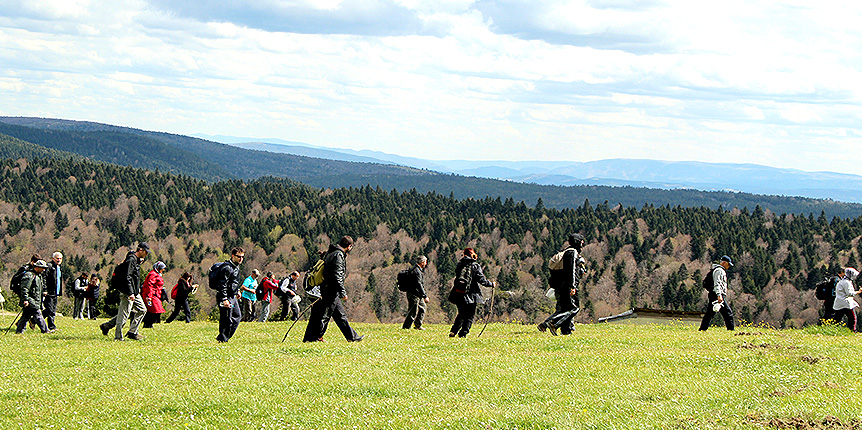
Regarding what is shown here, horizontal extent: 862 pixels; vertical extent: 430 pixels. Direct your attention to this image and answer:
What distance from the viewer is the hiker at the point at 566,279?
54.0ft

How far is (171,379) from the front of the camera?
424 inches

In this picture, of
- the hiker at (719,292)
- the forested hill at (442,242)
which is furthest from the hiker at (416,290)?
the forested hill at (442,242)

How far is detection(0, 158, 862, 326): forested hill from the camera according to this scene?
119 m

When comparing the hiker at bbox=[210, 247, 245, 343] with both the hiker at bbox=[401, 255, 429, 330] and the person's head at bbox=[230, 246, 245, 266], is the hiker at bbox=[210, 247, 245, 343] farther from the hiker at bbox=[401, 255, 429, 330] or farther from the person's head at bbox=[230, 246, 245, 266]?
the hiker at bbox=[401, 255, 429, 330]

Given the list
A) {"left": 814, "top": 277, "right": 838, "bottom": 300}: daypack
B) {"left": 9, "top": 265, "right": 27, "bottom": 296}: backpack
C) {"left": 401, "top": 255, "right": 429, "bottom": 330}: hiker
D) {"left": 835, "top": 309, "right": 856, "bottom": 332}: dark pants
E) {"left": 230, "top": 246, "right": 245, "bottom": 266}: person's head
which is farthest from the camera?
{"left": 814, "top": 277, "right": 838, "bottom": 300}: daypack

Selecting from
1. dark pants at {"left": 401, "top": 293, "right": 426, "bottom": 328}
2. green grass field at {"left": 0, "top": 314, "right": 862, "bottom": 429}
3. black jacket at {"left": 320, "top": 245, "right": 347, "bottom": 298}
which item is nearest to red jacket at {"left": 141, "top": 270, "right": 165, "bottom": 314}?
green grass field at {"left": 0, "top": 314, "right": 862, "bottom": 429}

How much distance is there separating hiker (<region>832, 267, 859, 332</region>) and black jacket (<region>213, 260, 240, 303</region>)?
47.6 feet

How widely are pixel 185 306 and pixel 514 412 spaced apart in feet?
67.2

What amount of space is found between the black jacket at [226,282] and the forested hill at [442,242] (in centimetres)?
8131

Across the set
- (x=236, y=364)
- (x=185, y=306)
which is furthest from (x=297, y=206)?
(x=236, y=364)

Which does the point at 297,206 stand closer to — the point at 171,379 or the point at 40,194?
the point at 40,194

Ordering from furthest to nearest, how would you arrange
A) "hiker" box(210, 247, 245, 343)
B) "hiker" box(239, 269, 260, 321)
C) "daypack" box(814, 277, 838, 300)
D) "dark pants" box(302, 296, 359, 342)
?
1. "hiker" box(239, 269, 260, 321)
2. "daypack" box(814, 277, 838, 300)
3. "hiker" box(210, 247, 245, 343)
4. "dark pants" box(302, 296, 359, 342)

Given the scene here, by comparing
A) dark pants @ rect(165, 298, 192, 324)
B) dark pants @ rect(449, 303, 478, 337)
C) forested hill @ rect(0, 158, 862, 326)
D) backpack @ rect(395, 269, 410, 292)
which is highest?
backpack @ rect(395, 269, 410, 292)

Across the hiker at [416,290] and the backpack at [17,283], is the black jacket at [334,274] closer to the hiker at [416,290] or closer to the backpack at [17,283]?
the hiker at [416,290]
